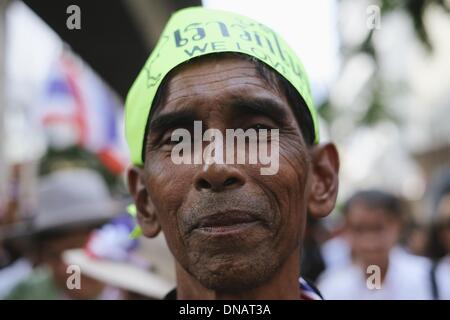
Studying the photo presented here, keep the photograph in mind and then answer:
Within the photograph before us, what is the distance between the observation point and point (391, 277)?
4309 mm

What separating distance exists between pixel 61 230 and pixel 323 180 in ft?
11.1

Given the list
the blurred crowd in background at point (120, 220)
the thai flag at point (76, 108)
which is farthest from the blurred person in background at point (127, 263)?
the thai flag at point (76, 108)

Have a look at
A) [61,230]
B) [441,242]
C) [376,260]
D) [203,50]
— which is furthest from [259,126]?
[441,242]

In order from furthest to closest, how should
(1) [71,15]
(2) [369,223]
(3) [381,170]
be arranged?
(3) [381,170]
(2) [369,223]
(1) [71,15]

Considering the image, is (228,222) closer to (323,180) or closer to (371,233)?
(323,180)

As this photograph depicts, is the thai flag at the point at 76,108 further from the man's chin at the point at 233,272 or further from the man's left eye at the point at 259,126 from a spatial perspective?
the man's chin at the point at 233,272

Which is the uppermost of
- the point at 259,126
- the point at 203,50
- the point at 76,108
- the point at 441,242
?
the point at 203,50

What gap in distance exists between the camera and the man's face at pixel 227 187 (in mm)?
1550

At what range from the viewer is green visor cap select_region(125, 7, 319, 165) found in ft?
5.67

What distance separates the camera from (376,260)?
441 cm

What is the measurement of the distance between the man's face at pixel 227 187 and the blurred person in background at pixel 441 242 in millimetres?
2446
